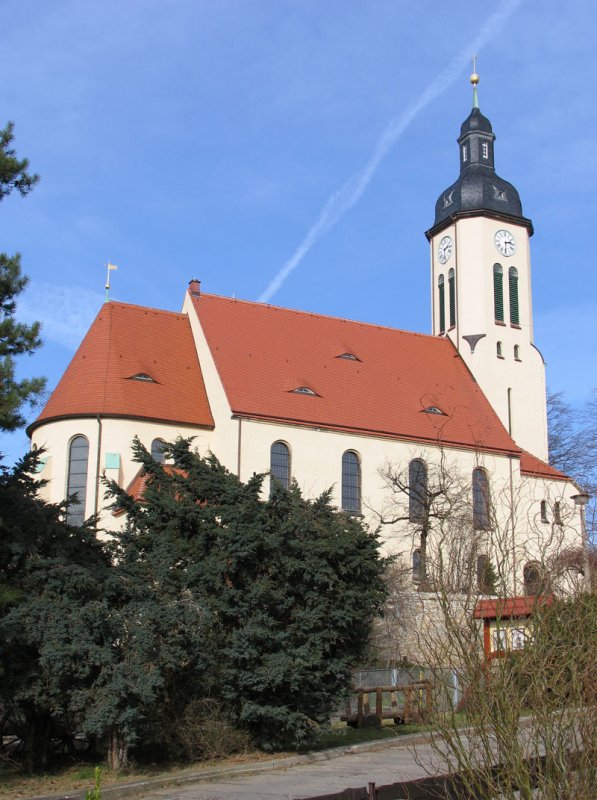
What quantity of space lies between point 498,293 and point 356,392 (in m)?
8.16

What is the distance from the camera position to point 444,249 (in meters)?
38.6

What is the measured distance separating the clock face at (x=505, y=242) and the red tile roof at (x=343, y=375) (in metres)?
4.42

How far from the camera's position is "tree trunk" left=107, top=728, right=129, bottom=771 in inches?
493

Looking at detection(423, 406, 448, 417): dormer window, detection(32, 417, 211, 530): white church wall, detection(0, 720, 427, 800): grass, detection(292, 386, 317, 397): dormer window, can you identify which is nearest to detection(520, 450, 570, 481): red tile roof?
detection(423, 406, 448, 417): dormer window

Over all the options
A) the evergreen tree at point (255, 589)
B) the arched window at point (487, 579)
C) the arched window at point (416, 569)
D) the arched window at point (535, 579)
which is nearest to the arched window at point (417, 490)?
the arched window at point (416, 569)

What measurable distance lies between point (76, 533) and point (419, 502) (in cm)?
1648

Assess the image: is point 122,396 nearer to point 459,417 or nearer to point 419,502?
point 419,502

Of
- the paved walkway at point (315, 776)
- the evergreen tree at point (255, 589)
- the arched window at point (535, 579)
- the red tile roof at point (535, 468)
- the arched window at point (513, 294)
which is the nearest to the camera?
the arched window at point (535, 579)

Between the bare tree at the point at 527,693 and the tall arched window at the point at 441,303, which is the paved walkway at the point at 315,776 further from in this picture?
the tall arched window at the point at 441,303

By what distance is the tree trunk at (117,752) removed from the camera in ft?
41.1

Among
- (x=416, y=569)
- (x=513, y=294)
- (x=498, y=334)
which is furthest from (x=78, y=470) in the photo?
(x=513, y=294)

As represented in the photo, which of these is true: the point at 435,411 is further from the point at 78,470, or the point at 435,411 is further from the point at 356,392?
the point at 78,470

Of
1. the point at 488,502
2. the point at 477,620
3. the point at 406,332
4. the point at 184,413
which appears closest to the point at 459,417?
the point at 406,332

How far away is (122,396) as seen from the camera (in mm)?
28984
